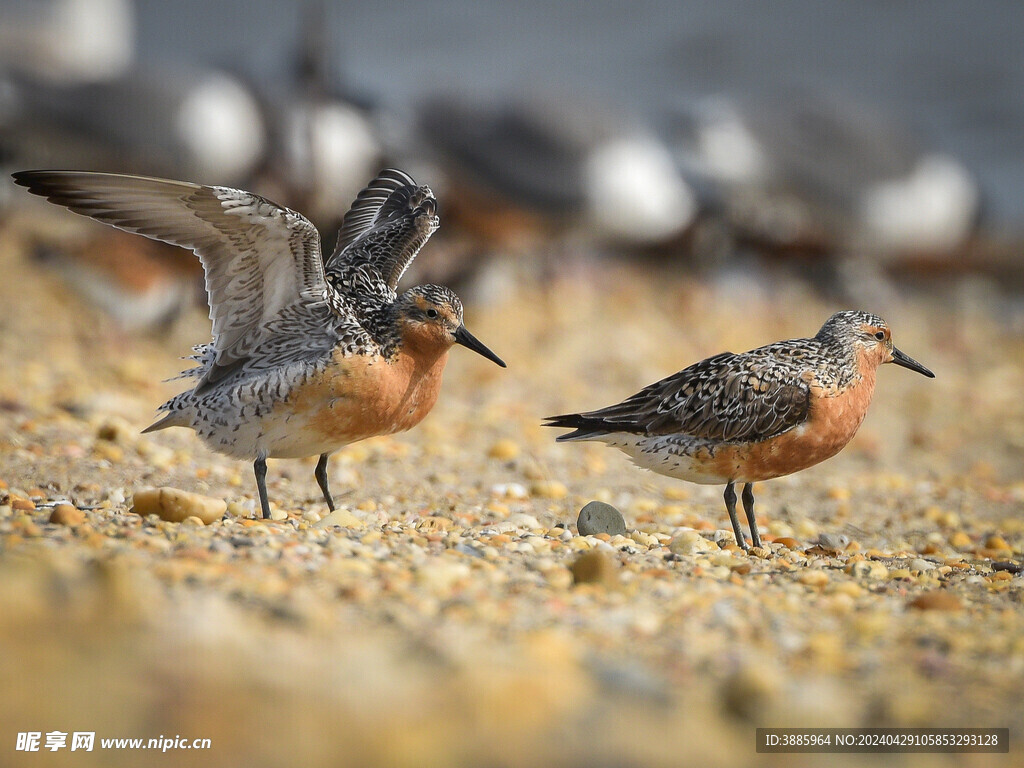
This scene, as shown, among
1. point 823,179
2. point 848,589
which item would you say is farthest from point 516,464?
point 823,179

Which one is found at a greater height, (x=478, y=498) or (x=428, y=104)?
(x=428, y=104)

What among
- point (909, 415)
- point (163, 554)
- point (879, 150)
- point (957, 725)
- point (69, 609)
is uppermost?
point (879, 150)

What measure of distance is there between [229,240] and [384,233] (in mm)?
1461

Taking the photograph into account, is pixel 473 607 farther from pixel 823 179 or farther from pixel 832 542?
pixel 823 179

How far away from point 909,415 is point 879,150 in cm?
435

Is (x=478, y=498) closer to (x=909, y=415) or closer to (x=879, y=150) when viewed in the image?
(x=909, y=415)

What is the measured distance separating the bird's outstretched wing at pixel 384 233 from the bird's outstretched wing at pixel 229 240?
0.61m

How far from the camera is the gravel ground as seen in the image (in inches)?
109

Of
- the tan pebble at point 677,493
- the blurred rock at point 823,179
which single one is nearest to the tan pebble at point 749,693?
the tan pebble at point 677,493

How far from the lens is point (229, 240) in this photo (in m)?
4.86

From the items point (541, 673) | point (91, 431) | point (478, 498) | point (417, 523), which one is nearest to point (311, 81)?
point (91, 431)

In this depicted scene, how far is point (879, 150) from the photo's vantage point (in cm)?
1279

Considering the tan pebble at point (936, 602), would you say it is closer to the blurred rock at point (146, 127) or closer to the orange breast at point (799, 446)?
the orange breast at point (799, 446)

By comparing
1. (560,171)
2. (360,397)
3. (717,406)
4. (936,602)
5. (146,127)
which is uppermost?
(146,127)
